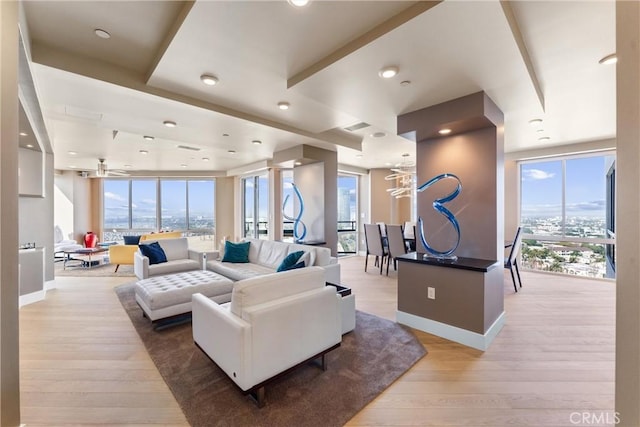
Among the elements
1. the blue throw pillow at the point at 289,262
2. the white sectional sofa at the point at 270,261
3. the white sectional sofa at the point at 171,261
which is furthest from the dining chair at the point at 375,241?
the white sectional sofa at the point at 171,261

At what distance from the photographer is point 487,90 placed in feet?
8.67

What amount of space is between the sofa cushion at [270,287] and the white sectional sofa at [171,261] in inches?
125

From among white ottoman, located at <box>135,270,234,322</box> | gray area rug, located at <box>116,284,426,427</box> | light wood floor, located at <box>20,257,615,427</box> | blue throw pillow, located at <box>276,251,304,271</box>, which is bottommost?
light wood floor, located at <box>20,257,615,427</box>

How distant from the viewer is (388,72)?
2312 mm

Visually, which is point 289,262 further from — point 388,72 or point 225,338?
point 388,72

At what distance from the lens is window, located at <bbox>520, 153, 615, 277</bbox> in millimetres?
5320

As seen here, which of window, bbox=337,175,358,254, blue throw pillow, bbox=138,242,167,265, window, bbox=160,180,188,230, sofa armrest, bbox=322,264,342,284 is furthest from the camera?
window, bbox=160,180,188,230

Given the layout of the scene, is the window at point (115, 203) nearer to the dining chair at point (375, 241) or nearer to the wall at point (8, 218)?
the dining chair at point (375, 241)

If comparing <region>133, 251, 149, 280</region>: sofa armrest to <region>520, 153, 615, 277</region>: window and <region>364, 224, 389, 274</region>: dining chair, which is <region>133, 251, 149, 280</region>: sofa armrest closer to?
<region>364, 224, 389, 274</region>: dining chair

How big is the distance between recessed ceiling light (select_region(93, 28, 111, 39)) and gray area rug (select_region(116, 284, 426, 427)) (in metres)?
2.72

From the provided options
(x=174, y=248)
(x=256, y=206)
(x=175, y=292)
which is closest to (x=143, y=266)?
(x=174, y=248)

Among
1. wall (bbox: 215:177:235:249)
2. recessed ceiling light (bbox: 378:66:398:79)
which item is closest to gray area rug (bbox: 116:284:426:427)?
recessed ceiling light (bbox: 378:66:398:79)

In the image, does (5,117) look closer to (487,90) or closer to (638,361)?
(638,361)

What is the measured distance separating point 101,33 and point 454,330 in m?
4.10
